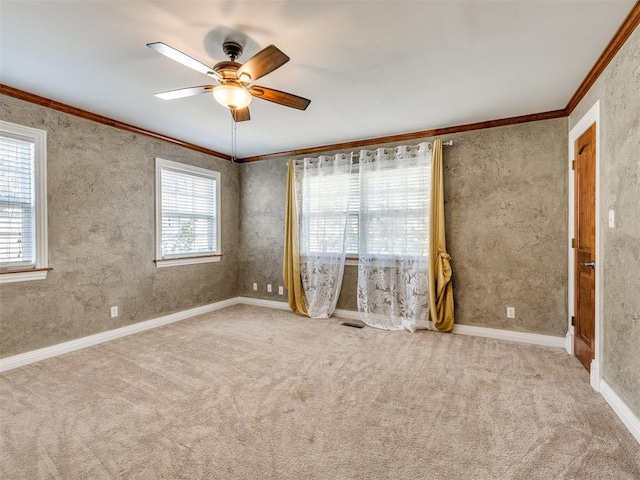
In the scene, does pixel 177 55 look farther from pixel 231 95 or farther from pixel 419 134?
pixel 419 134

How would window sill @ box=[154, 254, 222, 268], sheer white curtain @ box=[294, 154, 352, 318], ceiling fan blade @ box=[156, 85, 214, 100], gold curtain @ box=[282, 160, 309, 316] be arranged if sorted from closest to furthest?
ceiling fan blade @ box=[156, 85, 214, 100] → window sill @ box=[154, 254, 222, 268] → sheer white curtain @ box=[294, 154, 352, 318] → gold curtain @ box=[282, 160, 309, 316]

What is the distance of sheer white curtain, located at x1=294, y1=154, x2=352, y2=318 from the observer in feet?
14.7

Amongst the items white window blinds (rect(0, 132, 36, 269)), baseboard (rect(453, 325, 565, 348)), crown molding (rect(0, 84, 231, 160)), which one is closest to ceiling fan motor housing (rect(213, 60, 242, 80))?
crown molding (rect(0, 84, 231, 160))

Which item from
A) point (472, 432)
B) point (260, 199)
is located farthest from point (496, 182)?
point (260, 199)

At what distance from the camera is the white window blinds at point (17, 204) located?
2.86 metres

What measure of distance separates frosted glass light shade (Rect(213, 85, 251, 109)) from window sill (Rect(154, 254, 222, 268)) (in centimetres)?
271

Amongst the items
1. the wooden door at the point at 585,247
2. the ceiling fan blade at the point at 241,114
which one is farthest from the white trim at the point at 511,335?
the ceiling fan blade at the point at 241,114

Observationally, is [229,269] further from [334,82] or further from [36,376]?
[334,82]

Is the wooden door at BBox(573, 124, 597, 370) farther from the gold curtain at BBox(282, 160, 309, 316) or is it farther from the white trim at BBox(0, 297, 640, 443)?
the gold curtain at BBox(282, 160, 309, 316)

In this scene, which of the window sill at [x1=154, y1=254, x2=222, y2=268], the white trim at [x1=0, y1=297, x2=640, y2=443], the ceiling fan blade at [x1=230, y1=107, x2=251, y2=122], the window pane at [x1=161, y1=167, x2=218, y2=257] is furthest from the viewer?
the window pane at [x1=161, y1=167, x2=218, y2=257]

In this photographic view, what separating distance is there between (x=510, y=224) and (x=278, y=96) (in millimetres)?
2855

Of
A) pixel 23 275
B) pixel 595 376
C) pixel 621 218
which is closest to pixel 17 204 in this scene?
pixel 23 275

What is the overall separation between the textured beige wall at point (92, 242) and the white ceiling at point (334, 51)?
397 mm

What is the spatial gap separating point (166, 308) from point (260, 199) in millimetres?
2119
